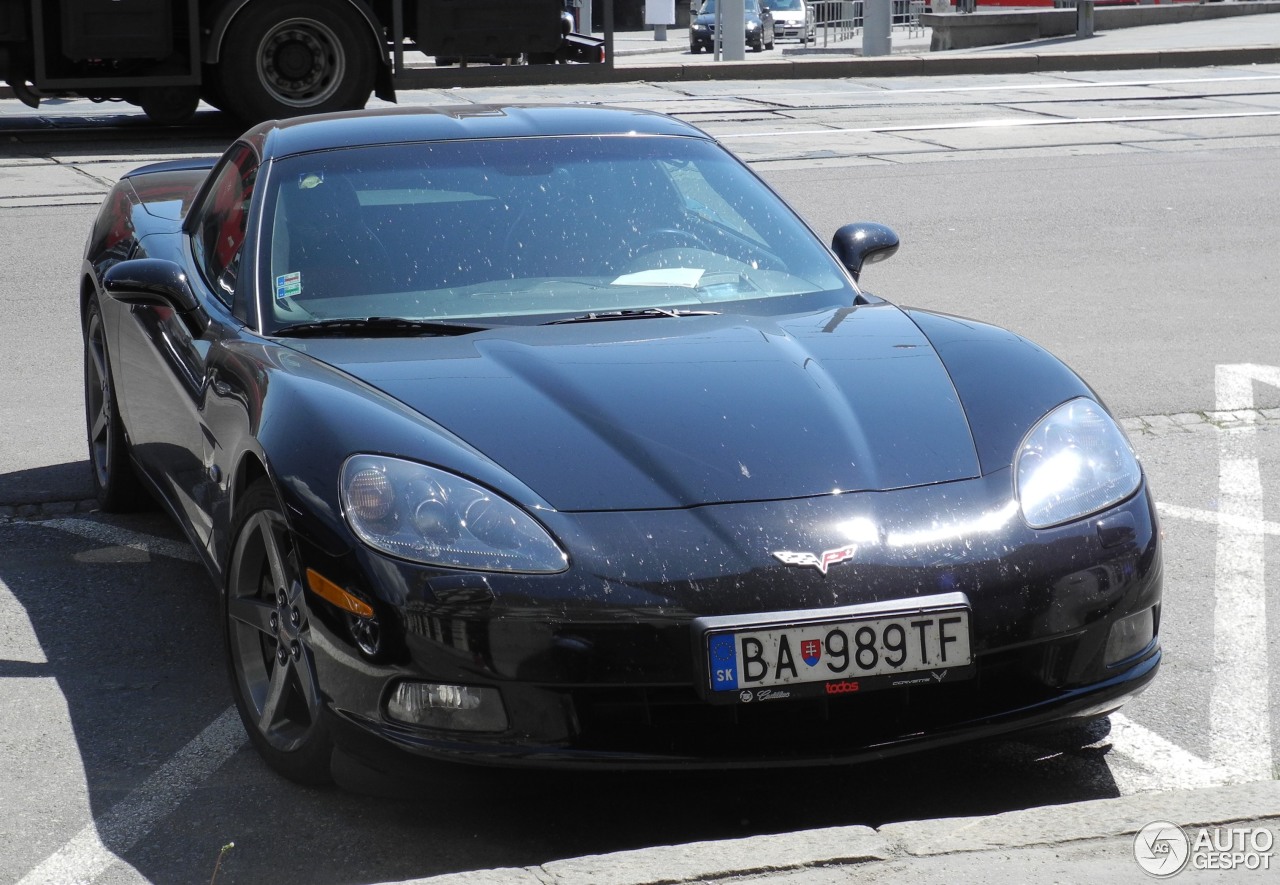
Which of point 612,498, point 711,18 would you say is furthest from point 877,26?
point 612,498

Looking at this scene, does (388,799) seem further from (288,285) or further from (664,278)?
(664,278)

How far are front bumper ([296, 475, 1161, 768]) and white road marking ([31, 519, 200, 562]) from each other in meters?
2.06

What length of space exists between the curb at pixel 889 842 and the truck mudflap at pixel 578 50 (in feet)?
44.1

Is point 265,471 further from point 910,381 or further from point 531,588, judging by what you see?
point 910,381

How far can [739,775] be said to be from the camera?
3379 millimetres

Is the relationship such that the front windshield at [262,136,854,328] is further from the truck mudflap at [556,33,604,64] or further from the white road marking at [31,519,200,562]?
the truck mudflap at [556,33,604,64]

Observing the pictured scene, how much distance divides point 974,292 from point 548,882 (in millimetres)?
6137

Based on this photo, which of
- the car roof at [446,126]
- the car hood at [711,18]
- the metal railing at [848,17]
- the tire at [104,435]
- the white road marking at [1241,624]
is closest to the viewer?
the white road marking at [1241,624]

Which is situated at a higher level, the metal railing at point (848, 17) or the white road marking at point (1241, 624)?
the metal railing at point (848, 17)

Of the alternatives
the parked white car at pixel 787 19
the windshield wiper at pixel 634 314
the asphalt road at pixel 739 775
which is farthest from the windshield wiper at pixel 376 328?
the parked white car at pixel 787 19

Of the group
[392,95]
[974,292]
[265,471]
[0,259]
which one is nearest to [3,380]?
[0,259]

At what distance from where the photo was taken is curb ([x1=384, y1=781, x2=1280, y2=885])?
2.69 metres

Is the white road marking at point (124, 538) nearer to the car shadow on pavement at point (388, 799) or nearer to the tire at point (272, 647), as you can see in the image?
the car shadow on pavement at point (388, 799)

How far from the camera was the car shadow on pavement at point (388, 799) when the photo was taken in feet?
9.93
